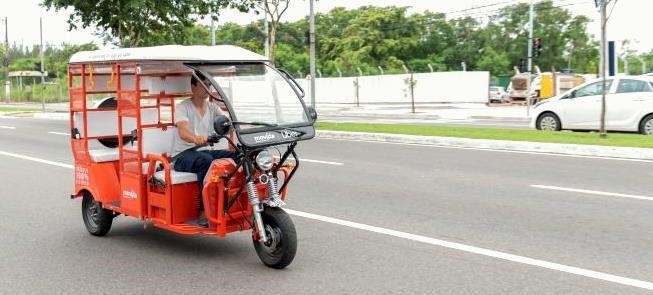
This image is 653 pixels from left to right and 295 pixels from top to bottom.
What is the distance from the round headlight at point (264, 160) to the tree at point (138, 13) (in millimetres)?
18223

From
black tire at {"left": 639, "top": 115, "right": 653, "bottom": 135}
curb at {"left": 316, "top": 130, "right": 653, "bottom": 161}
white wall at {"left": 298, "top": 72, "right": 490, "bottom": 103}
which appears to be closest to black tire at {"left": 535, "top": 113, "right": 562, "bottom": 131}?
black tire at {"left": 639, "top": 115, "right": 653, "bottom": 135}

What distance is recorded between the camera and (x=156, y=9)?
79.5 feet

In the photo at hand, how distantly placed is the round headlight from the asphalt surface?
0.83 m

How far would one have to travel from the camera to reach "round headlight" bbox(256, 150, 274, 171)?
17.5 ft

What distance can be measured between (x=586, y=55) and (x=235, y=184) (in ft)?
213

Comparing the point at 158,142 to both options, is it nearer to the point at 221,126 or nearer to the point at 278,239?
the point at 221,126

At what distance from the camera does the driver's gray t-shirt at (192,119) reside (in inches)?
239

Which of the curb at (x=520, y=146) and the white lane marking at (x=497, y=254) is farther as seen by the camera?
the curb at (x=520, y=146)

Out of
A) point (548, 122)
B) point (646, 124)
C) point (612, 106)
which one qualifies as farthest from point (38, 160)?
point (646, 124)

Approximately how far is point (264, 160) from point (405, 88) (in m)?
41.7

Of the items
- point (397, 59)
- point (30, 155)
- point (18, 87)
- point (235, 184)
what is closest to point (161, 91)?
point (235, 184)

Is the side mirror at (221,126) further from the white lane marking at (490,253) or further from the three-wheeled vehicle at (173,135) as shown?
the white lane marking at (490,253)

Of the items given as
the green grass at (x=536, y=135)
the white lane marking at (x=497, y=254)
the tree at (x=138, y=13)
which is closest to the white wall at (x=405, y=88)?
the tree at (x=138, y=13)

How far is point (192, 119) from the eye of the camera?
6.12 metres
